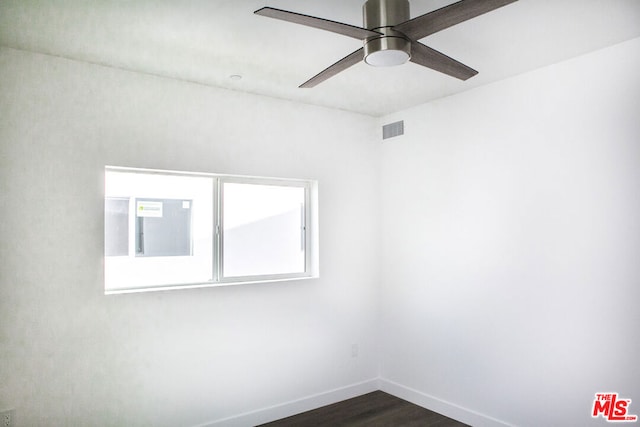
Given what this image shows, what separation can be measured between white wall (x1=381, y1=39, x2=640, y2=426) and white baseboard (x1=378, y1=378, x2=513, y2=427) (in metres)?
0.01

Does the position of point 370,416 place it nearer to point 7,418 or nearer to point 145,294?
point 145,294

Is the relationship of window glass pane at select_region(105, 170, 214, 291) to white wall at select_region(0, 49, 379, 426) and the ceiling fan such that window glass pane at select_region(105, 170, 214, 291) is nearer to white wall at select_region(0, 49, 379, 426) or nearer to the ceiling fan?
white wall at select_region(0, 49, 379, 426)

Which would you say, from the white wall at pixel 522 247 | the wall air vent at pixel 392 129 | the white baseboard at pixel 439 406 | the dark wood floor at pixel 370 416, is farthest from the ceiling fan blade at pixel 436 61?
the dark wood floor at pixel 370 416

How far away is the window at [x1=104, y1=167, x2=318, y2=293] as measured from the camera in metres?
3.18

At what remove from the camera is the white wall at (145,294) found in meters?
2.72

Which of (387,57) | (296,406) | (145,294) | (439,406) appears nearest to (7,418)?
(145,294)

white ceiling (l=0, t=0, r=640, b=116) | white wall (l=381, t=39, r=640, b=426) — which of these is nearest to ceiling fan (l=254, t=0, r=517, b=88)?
white ceiling (l=0, t=0, r=640, b=116)

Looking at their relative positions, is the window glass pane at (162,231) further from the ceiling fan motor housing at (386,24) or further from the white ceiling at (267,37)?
the ceiling fan motor housing at (386,24)

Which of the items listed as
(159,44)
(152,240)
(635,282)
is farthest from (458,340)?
A: (159,44)

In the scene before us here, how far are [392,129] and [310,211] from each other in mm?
1174

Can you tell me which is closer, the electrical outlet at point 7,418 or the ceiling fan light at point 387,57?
the ceiling fan light at point 387,57

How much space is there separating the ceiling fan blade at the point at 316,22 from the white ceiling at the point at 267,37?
12.5 inches

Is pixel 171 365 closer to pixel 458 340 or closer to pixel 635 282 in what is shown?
pixel 458 340

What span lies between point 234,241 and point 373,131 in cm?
187
